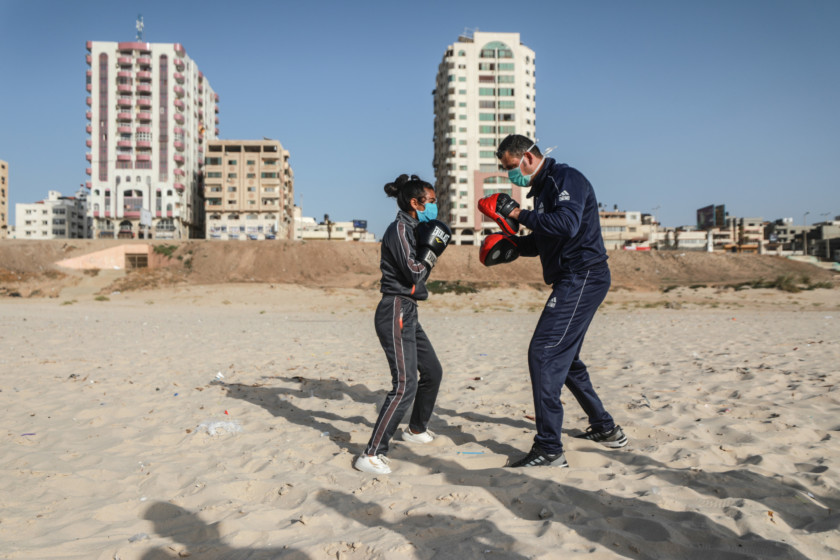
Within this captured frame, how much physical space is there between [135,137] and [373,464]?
278ft

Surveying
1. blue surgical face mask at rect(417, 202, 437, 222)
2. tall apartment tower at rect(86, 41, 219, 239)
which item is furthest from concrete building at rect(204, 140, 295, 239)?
blue surgical face mask at rect(417, 202, 437, 222)

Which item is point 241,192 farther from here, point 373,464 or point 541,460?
point 541,460

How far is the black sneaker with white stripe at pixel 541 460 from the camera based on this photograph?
3775mm

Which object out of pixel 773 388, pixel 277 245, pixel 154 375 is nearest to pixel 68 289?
pixel 277 245

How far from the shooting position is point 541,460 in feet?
12.4

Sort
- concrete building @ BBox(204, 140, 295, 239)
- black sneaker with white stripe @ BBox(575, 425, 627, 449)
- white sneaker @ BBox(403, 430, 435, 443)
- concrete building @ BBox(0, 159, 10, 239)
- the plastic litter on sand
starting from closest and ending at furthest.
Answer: black sneaker with white stripe @ BBox(575, 425, 627, 449)
white sneaker @ BBox(403, 430, 435, 443)
the plastic litter on sand
concrete building @ BBox(204, 140, 295, 239)
concrete building @ BBox(0, 159, 10, 239)

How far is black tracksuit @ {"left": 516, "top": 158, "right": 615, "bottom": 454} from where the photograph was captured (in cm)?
377

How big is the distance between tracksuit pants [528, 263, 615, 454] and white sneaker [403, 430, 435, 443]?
3.59 feet

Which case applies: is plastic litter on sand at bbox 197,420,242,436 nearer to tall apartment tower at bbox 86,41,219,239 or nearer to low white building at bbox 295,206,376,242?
tall apartment tower at bbox 86,41,219,239

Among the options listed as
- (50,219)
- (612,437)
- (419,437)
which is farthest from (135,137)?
(612,437)

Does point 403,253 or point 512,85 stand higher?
point 512,85

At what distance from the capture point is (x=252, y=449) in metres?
4.41

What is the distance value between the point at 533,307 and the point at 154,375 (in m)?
19.1

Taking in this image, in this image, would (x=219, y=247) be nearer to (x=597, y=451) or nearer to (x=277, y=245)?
(x=277, y=245)
